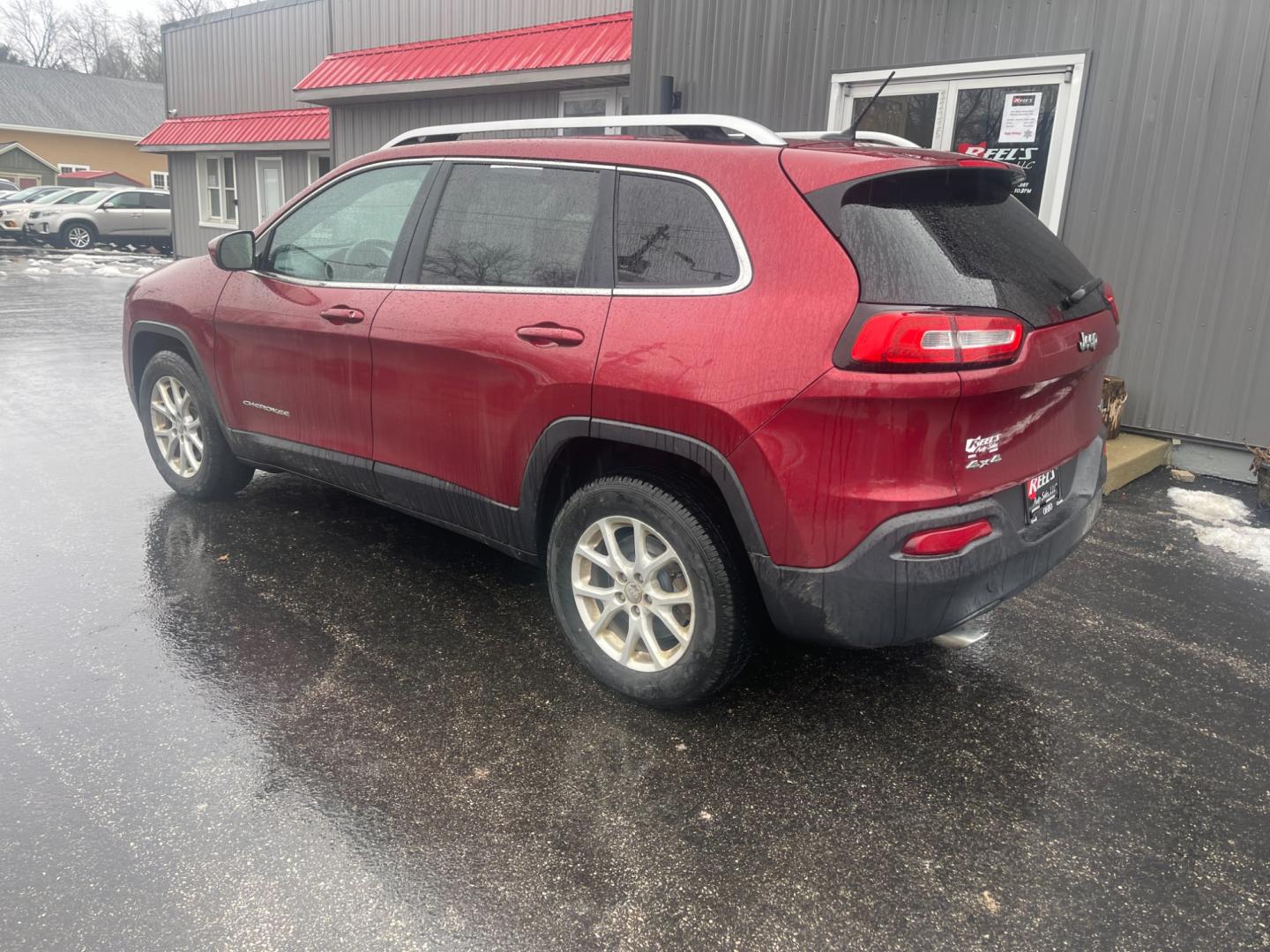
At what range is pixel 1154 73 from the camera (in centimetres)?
619

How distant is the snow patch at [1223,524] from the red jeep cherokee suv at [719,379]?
232 cm

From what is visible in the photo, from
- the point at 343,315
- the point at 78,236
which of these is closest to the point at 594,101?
the point at 343,315

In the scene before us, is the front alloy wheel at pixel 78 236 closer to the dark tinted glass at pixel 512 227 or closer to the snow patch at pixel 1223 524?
the dark tinted glass at pixel 512 227

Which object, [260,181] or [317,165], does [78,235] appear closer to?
[260,181]

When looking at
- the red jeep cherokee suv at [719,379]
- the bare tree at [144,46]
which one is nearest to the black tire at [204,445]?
the red jeep cherokee suv at [719,379]

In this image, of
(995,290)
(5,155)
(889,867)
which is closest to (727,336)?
(995,290)

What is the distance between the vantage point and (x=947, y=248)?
110 inches

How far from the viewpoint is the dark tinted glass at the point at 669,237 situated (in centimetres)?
298

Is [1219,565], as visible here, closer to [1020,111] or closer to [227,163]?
[1020,111]

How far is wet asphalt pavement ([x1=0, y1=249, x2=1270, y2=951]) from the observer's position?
238 cm

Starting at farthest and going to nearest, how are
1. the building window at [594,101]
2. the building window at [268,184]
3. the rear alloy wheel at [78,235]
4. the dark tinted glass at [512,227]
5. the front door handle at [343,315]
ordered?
the rear alloy wheel at [78,235], the building window at [268,184], the building window at [594,101], the front door handle at [343,315], the dark tinted glass at [512,227]

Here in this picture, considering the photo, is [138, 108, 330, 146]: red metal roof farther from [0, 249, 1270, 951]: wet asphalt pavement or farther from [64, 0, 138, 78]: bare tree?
[64, 0, 138, 78]: bare tree

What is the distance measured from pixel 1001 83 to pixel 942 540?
5.49m

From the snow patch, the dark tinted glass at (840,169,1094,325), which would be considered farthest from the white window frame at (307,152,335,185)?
the dark tinted glass at (840,169,1094,325)
